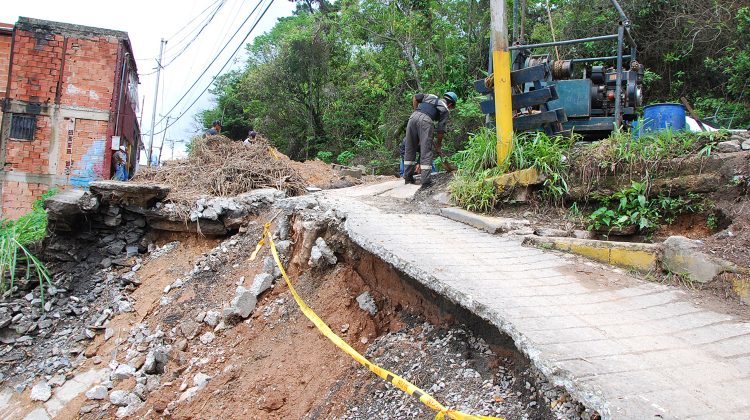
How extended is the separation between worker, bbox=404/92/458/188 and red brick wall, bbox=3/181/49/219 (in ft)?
35.3

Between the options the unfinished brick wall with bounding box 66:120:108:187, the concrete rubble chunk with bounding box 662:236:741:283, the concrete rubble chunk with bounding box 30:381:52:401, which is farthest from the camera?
the unfinished brick wall with bounding box 66:120:108:187

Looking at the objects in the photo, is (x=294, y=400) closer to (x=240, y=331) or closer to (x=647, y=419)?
(x=240, y=331)

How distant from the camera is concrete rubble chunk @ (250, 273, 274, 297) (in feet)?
16.1

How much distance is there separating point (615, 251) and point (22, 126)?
580 inches

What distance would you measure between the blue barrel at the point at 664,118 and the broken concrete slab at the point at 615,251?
2.11 metres

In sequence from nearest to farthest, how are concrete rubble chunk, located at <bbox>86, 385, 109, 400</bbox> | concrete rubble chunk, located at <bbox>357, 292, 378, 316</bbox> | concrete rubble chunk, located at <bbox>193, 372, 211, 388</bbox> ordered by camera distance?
concrete rubble chunk, located at <bbox>357, 292, 378, 316</bbox>
concrete rubble chunk, located at <bbox>193, 372, 211, 388</bbox>
concrete rubble chunk, located at <bbox>86, 385, 109, 400</bbox>

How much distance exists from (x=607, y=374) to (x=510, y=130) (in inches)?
157

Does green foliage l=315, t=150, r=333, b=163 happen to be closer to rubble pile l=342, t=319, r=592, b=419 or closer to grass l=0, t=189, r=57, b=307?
grass l=0, t=189, r=57, b=307

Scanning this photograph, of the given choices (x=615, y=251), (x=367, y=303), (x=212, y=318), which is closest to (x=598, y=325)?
(x=615, y=251)

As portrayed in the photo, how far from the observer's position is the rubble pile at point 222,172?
24.6 ft

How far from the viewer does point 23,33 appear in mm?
13211

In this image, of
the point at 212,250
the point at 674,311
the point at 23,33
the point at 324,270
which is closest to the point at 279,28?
the point at 23,33

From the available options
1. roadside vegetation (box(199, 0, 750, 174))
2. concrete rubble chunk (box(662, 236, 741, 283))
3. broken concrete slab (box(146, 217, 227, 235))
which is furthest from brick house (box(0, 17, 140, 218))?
concrete rubble chunk (box(662, 236, 741, 283))

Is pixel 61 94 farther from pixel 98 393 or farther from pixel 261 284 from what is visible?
pixel 261 284
